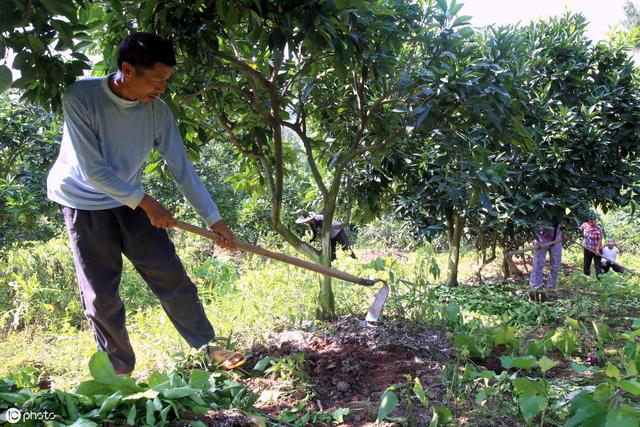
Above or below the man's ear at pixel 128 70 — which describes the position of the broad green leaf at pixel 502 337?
below

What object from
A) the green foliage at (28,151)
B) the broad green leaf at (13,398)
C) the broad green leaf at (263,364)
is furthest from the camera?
the green foliage at (28,151)

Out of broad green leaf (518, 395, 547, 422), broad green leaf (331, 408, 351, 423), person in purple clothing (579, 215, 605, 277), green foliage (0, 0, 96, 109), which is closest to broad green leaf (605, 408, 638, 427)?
broad green leaf (518, 395, 547, 422)

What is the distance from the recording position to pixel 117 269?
251 cm

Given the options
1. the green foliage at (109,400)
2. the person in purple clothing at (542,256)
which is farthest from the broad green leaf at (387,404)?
the person in purple clothing at (542,256)

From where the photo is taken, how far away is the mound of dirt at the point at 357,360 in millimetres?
2336

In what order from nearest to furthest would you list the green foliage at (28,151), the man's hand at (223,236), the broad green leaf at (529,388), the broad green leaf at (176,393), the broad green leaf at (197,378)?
the broad green leaf at (176,393)
the broad green leaf at (529,388)
the broad green leaf at (197,378)
the man's hand at (223,236)
the green foliage at (28,151)

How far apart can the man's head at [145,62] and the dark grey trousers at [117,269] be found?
23.0 inches

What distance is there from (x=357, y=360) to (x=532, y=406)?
1046mm

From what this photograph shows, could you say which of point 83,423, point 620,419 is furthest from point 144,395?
point 620,419

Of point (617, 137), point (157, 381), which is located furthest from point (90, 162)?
point (617, 137)

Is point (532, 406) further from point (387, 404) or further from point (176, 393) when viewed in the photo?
point (176, 393)

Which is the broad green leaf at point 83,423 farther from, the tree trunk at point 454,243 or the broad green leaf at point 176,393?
the tree trunk at point 454,243

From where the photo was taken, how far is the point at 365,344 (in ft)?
9.47

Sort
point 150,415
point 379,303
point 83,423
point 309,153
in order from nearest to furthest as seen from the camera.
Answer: point 83,423 < point 150,415 < point 379,303 < point 309,153
